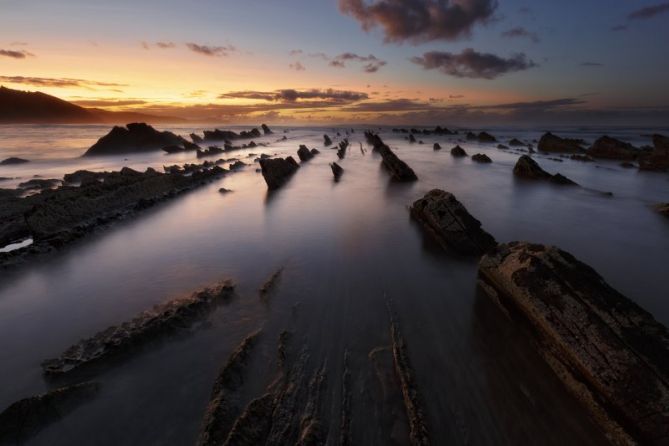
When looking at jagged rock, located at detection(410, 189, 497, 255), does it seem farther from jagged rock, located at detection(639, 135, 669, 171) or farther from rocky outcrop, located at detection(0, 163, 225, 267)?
A: jagged rock, located at detection(639, 135, 669, 171)

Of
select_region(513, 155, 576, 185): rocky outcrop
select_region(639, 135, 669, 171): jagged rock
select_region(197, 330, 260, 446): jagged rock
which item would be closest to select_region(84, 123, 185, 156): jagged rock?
select_region(197, 330, 260, 446): jagged rock

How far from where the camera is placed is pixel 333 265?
22.9 feet

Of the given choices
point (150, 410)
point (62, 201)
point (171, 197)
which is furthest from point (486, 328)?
point (171, 197)

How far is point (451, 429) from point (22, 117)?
27228 cm

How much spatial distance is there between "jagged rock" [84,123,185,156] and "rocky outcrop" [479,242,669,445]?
134 ft

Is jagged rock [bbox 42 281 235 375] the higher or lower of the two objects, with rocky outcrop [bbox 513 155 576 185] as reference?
lower

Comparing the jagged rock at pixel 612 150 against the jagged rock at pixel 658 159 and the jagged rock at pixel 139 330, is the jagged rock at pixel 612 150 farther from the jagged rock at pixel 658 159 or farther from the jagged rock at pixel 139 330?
the jagged rock at pixel 139 330

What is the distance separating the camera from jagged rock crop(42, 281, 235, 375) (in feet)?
13.0

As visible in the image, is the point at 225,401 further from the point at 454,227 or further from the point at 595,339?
the point at 454,227

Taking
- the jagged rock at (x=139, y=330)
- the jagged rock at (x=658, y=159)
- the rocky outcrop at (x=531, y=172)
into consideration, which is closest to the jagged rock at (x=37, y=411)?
the jagged rock at (x=139, y=330)

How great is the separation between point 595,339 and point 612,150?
36469 millimetres

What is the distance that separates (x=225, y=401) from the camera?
335cm

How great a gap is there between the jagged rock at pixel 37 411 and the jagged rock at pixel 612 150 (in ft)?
131

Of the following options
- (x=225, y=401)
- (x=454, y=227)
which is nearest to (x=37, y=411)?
(x=225, y=401)
